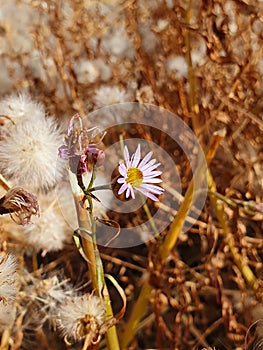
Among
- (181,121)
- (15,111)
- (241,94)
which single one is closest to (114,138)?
(181,121)

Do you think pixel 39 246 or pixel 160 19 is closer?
pixel 39 246

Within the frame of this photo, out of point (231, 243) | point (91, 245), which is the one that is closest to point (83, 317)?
point (91, 245)

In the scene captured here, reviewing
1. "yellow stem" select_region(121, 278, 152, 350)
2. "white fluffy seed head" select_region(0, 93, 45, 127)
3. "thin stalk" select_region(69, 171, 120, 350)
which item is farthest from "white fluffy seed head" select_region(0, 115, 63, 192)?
"yellow stem" select_region(121, 278, 152, 350)

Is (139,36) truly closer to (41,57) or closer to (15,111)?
(41,57)

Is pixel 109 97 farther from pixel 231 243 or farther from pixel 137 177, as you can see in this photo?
pixel 137 177

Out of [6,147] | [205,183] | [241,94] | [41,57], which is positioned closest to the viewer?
[6,147]

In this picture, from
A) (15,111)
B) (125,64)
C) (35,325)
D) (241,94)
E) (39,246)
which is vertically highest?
(125,64)

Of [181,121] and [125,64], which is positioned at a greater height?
[125,64]
